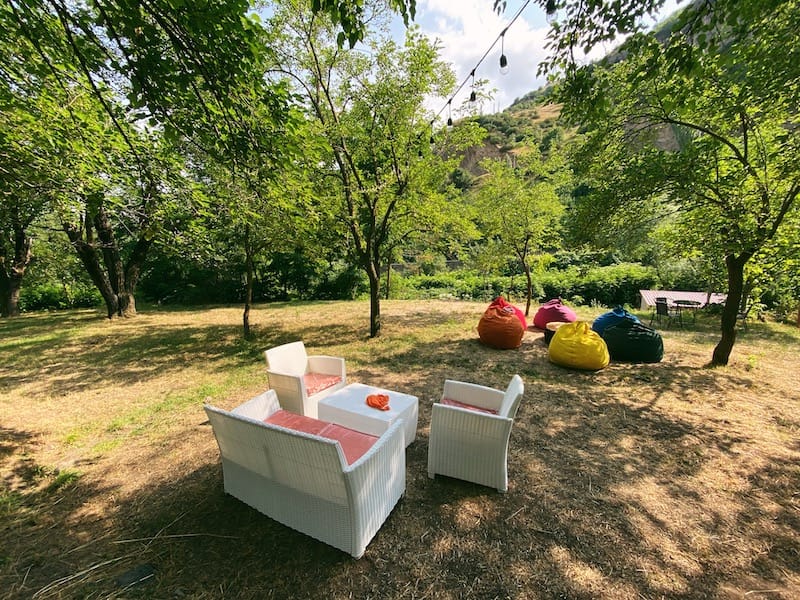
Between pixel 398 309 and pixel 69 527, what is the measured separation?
9730 mm

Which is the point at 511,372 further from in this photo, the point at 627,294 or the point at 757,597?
the point at 627,294

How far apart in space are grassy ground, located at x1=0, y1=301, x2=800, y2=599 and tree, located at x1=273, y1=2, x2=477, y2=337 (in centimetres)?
384

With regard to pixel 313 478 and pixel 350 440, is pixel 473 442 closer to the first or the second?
pixel 350 440

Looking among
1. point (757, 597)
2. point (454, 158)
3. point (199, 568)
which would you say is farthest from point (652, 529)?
point (454, 158)

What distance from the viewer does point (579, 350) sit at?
548cm

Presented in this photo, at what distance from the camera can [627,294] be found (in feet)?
58.9

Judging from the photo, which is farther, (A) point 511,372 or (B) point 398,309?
(B) point 398,309

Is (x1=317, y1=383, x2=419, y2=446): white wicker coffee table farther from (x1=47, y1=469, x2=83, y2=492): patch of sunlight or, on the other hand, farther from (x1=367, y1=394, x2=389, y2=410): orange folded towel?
(x1=47, y1=469, x2=83, y2=492): patch of sunlight

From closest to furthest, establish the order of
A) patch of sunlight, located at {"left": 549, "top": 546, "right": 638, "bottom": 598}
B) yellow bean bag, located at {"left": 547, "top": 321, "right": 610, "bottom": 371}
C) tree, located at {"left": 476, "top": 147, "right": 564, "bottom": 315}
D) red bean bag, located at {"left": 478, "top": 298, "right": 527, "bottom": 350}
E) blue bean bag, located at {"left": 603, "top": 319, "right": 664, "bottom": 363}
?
1. patch of sunlight, located at {"left": 549, "top": 546, "right": 638, "bottom": 598}
2. yellow bean bag, located at {"left": 547, "top": 321, "right": 610, "bottom": 371}
3. blue bean bag, located at {"left": 603, "top": 319, "right": 664, "bottom": 363}
4. red bean bag, located at {"left": 478, "top": 298, "right": 527, "bottom": 350}
5. tree, located at {"left": 476, "top": 147, "right": 564, "bottom": 315}

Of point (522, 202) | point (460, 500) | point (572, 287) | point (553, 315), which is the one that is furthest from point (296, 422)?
point (572, 287)

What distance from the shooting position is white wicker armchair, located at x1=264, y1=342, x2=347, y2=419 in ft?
12.3

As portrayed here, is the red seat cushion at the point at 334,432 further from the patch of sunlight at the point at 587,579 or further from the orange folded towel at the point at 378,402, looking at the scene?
A: the patch of sunlight at the point at 587,579

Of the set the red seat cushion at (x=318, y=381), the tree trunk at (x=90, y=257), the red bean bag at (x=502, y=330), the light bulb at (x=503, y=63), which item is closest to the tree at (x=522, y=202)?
the red bean bag at (x=502, y=330)

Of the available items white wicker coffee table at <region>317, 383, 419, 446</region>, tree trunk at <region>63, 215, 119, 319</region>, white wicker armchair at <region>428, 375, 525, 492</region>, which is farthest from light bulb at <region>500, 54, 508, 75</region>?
tree trunk at <region>63, 215, 119, 319</region>
